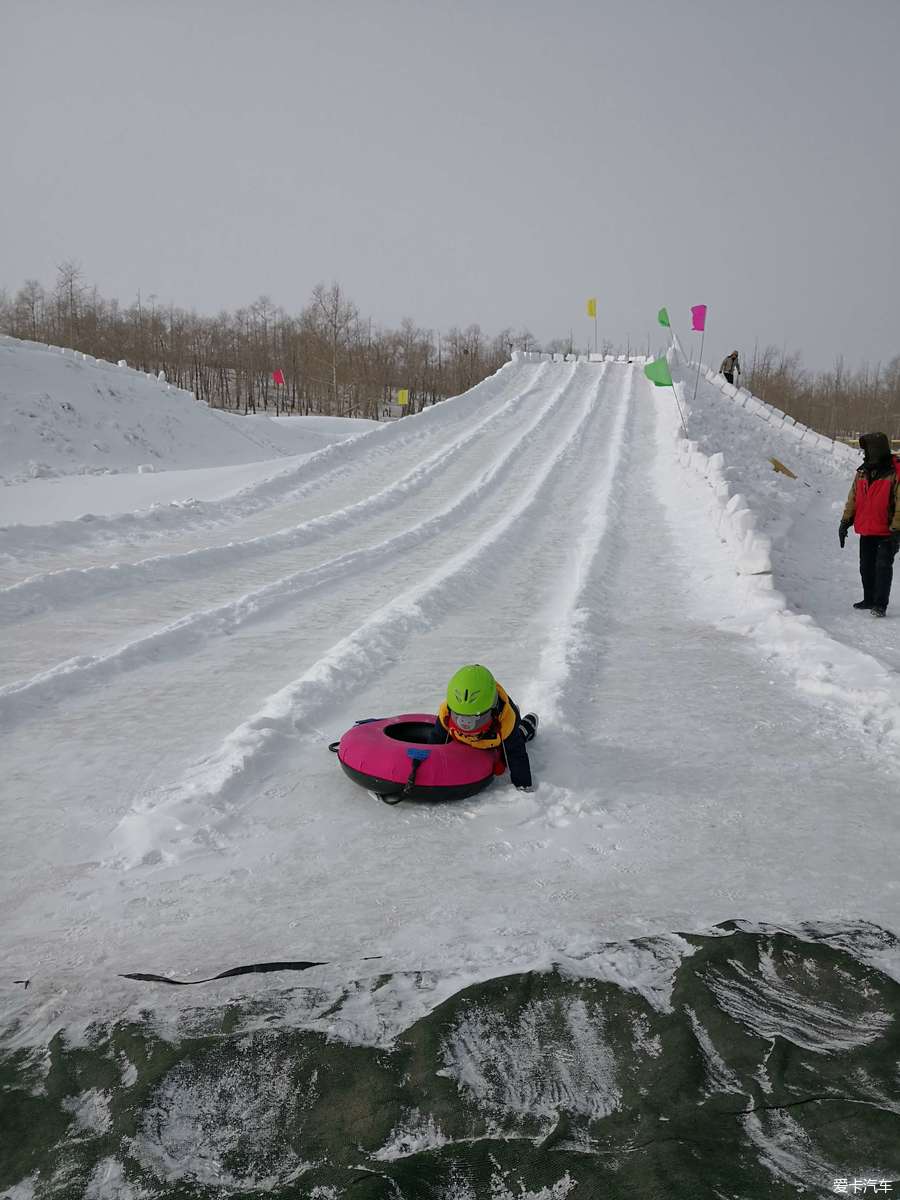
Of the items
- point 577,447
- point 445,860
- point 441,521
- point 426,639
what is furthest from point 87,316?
point 445,860

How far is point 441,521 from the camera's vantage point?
11945mm

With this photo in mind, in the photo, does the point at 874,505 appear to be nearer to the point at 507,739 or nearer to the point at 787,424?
the point at 507,739

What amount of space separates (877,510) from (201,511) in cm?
865

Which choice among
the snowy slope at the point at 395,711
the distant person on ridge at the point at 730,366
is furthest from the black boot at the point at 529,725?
the distant person on ridge at the point at 730,366

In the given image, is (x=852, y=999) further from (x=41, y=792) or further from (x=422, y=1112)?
(x=41, y=792)

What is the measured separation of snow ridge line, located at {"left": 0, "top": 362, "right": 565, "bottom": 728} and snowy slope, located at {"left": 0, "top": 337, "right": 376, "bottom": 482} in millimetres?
8715

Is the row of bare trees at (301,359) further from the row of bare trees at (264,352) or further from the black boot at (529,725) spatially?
the black boot at (529,725)

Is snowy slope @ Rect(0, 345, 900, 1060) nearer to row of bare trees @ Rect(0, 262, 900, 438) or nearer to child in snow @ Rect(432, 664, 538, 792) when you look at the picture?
child in snow @ Rect(432, 664, 538, 792)

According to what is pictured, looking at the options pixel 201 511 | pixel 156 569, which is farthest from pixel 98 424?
pixel 156 569

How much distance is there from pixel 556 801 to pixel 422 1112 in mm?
2045

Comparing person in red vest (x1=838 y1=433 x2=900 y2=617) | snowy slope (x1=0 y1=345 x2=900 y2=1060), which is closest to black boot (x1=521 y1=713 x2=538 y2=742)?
snowy slope (x1=0 y1=345 x2=900 y2=1060)

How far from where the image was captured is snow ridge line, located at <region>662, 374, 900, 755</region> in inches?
204

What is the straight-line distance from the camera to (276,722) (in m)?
5.02

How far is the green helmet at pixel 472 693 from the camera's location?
4203 mm
